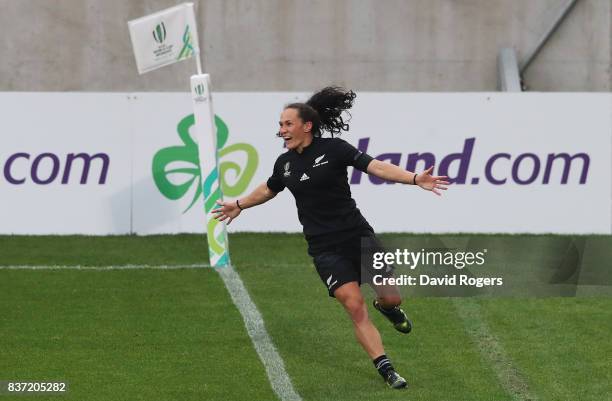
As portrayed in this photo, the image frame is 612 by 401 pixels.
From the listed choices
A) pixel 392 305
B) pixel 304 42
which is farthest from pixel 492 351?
pixel 304 42

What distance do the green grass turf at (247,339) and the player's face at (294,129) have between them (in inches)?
66.8

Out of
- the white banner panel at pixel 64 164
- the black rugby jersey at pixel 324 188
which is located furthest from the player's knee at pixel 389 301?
the white banner panel at pixel 64 164

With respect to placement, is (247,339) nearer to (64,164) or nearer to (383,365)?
(383,365)

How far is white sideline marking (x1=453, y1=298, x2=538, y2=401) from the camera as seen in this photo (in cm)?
874

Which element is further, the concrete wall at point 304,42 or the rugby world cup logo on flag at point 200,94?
the concrete wall at point 304,42

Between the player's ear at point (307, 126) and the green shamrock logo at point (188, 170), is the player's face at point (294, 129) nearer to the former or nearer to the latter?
the player's ear at point (307, 126)

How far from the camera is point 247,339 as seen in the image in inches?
408

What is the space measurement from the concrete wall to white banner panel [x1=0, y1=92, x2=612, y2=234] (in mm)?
5314

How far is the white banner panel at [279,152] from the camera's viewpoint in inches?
624

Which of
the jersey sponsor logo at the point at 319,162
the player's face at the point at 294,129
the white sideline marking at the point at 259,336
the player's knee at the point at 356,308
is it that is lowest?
the white sideline marking at the point at 259,336

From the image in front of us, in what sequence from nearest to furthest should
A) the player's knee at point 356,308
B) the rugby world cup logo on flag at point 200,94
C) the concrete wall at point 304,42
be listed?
the player's knee at point 356,308
the rugby world cup logo on flag at point 200,94
the concrete wall at point 304,42

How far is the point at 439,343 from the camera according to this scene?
10.2m

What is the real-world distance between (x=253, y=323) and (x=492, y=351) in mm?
2194

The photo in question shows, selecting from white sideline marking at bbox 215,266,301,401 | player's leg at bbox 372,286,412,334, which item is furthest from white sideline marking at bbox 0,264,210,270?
player's leg at bbox 372,286,412,334
